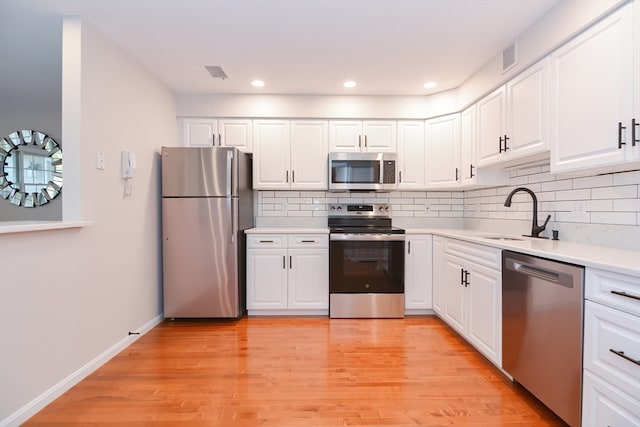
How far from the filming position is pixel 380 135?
3512 mm

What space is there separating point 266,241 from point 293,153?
1051 millimetres

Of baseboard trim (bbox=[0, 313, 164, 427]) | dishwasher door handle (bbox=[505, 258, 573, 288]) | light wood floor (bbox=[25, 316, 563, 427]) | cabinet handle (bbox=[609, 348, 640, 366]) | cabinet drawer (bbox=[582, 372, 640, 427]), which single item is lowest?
light wood floor (bbox=[25, 316, 563, 427])

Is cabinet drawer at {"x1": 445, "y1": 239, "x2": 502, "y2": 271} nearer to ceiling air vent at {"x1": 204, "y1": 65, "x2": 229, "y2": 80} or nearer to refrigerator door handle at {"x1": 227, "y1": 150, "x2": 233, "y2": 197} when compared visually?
refrigerator door handle at {"x1": 227, "y1": 150, "x2": 233, "y2": 197}

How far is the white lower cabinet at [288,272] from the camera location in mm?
3188

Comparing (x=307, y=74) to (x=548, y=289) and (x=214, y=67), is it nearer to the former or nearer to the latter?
(x=214, y=67)

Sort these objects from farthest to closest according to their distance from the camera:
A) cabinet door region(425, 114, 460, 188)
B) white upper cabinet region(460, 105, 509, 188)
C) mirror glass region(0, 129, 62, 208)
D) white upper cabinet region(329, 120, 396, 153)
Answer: white upper cabinet region(329, 120, 396, 153) → mirror glass region(0, 129, 62, 208) → cabinet door region(425, 114, 460, 188) → white upper cabinet region(460, 105, 509, 188)

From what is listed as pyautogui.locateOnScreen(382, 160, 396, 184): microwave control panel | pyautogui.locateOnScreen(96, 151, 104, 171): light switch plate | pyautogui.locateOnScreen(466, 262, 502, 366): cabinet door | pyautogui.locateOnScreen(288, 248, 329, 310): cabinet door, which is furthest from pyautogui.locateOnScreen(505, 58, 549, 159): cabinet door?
pyautogui.locateOnScreen(96, 151, 104, 171): light switch plate

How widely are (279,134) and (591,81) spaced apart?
2664 mm

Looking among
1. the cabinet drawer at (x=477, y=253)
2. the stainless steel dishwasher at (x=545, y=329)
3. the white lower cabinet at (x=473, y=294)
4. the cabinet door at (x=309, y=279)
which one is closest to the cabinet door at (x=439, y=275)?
the white lower cabinet at (x=473, y=294)

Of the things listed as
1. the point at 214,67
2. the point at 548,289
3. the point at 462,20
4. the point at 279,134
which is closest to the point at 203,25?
the point at 214,67

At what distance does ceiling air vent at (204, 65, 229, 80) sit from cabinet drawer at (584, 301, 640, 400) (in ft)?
10.2

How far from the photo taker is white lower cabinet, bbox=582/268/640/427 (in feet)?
3.90

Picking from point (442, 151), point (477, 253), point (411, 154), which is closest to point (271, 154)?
point (411, 154)

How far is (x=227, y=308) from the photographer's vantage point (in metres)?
3.02
